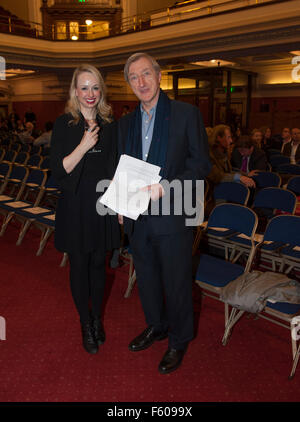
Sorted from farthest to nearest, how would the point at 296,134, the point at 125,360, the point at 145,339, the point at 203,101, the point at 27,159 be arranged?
1. the point at 203,101
2. the point at 296,134
3. the point at 27,159
4. the point at 145,339
5. the point at 125,360

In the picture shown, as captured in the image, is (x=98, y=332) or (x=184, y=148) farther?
(x=98, y=332)

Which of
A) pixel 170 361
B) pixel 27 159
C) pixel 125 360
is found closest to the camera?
pixel 170 361

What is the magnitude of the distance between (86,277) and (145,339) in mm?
628

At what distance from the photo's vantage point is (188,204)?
2.03 metres

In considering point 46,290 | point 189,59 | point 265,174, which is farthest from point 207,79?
point 46,290

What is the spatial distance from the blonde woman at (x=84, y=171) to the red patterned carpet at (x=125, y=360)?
1.44 feet

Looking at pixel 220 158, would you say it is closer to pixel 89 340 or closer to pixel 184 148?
pixel 184 148

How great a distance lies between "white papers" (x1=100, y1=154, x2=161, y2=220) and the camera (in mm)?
1925

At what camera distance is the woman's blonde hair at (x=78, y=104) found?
6.63 feet

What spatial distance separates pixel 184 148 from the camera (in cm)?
198

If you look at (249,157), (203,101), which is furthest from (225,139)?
(203,101)

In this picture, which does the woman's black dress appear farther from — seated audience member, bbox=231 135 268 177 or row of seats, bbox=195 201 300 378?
seated audience member, bbox=231 135 268 177

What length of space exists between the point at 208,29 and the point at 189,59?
144 cm

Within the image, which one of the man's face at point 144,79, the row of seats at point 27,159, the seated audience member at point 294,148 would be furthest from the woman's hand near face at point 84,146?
the seated audience member at point 294,148
